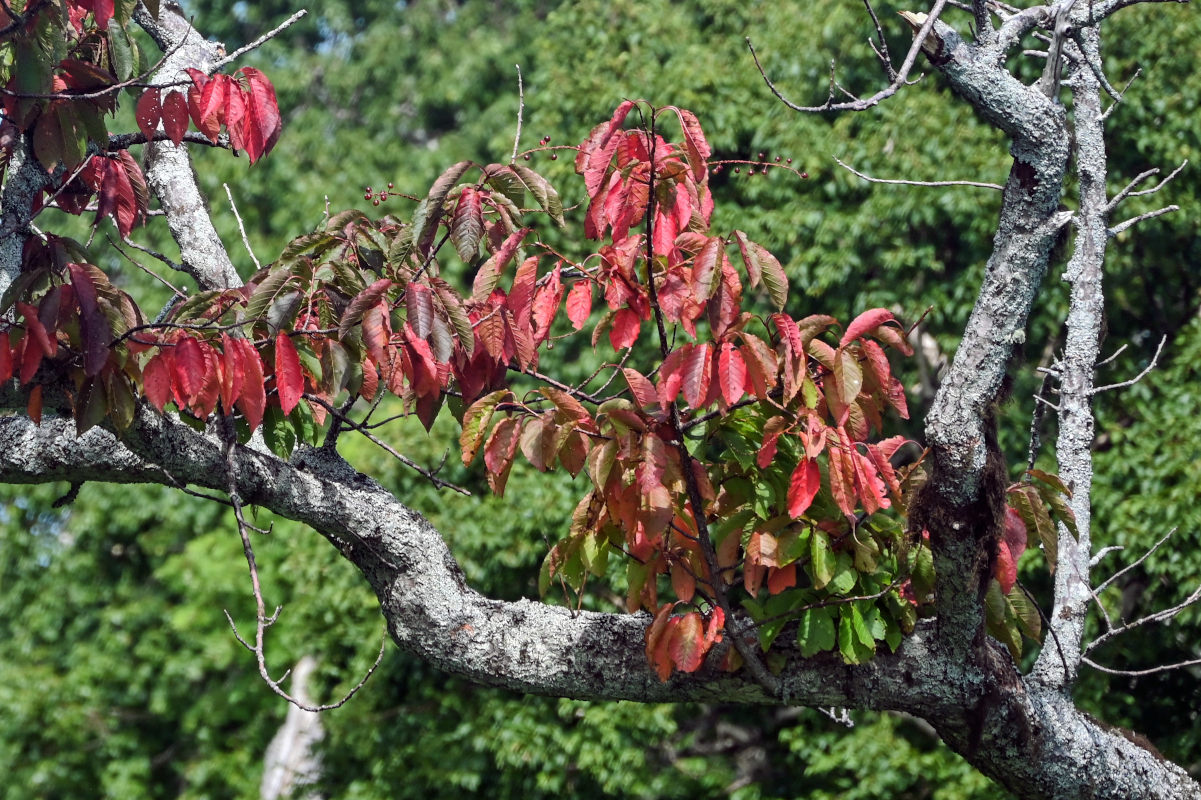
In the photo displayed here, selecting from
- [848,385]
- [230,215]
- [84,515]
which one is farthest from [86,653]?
[848,385]

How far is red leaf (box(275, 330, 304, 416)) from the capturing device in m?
2.20

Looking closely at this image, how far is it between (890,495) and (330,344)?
42.9 inches

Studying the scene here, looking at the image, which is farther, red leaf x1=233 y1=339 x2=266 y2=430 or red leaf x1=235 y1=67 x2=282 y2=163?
red leaf x1=235 y1=67 x2=282 y2=163

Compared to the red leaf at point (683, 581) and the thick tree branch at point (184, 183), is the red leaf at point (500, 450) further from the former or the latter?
the thick tree branch at point (184, 183)

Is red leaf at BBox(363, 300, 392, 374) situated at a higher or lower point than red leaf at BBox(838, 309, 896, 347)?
lower

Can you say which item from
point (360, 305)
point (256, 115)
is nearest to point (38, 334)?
point (360, 305)

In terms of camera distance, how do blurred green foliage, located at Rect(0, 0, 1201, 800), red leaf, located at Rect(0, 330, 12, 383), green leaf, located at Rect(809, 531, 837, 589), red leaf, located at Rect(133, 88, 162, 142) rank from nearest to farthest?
red leaf, located at Rect(0, 330, 12, 383)
green leaf, located at Rect(809, 531, 837, 589)
red leaf, located at Rect(133, 88, 162, 142)
blurred green foliage, located at Rect(0, 0, 1201, 800)

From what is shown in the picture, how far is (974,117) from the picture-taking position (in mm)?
5625

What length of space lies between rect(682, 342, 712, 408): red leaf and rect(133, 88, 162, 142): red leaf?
1291 mm

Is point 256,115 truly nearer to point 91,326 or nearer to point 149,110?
point 149,110

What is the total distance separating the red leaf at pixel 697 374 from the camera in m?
2.03

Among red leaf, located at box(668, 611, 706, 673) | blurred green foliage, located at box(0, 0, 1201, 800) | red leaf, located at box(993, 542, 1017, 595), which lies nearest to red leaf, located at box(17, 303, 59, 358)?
red leaf, located at box(668, 611, 706, 673)

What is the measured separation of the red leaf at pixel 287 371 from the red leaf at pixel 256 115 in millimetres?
593

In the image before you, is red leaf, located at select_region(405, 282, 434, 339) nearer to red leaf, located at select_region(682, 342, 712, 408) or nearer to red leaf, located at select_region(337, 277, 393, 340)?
red leaf, located at select_region(337, 277, 393, 340)
